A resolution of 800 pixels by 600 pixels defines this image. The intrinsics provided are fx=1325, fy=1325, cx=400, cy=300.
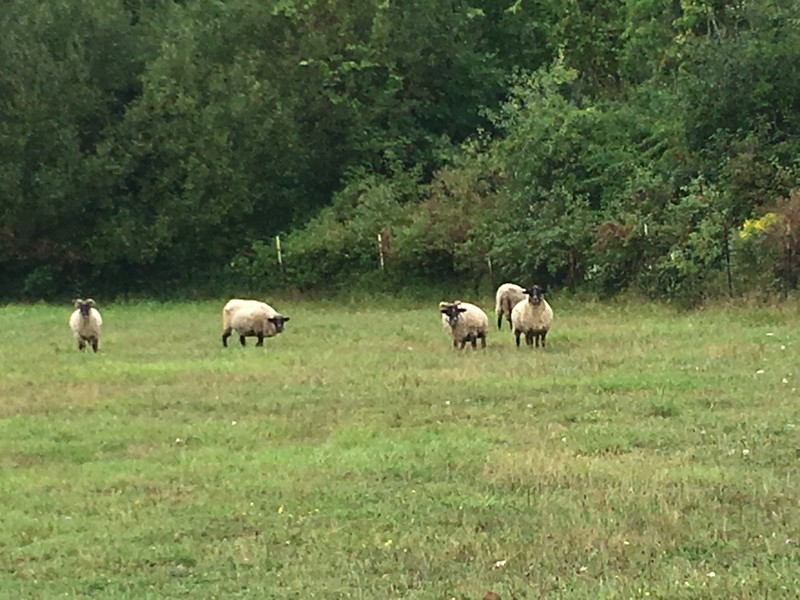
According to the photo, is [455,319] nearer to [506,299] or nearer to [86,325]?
[506,299]

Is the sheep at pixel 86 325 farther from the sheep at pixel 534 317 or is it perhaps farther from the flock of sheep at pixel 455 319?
the sheep at pixel 534 317

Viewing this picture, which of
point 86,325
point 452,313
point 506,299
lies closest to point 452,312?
point 452,313

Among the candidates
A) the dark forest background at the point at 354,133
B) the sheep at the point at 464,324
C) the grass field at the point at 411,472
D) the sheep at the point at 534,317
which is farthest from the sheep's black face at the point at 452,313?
the dark forest background at the point at 354,133

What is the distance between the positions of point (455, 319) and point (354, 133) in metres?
19.3

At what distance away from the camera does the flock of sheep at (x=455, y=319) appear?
19.0m

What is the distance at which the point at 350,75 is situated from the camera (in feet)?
122

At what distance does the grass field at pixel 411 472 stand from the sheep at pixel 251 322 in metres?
1.68

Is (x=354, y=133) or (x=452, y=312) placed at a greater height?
(x=354, y=133)

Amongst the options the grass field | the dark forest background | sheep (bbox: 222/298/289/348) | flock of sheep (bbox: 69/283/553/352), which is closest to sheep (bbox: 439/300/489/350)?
flock of sheep (bbox: 69/283/553/352)

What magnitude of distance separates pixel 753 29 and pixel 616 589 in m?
23.1

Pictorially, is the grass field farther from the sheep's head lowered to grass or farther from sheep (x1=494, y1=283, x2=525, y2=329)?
sheep (x1=494, y1=283, x2=525, y2=329)

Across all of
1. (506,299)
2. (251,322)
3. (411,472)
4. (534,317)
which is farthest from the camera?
(506,299)

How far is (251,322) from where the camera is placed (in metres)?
21.0

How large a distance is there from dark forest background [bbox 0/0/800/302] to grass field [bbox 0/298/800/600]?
34.7 ft
